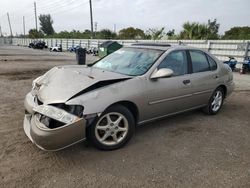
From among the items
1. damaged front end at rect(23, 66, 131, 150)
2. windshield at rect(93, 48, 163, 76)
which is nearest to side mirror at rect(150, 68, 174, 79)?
windshield at rect(93, 48, 163, 76)

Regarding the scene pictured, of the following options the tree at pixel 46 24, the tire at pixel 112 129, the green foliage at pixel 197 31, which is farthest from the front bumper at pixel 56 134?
the tree at pixel 46 24

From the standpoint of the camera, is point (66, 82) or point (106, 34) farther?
point (106, 34)

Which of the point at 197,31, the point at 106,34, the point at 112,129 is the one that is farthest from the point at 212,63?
the point at 106,34

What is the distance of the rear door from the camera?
15.5 ft

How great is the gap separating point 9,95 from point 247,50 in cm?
1282

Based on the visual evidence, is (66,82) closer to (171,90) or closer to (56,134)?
(56,134)

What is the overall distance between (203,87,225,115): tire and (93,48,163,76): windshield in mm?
1791

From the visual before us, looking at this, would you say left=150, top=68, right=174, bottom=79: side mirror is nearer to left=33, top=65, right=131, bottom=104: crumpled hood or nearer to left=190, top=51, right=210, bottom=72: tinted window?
left=33, top=65, right=131, bottom=104: crumpled hood

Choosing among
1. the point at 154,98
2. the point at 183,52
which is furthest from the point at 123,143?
the point at 183,52

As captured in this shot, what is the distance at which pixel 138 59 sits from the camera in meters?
4.29

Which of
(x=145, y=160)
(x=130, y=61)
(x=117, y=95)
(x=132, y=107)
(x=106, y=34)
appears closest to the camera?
(x=145, y=160)

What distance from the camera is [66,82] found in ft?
11.5

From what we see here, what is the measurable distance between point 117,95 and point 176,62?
1571mm

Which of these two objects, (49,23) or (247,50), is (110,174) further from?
(49,23)
